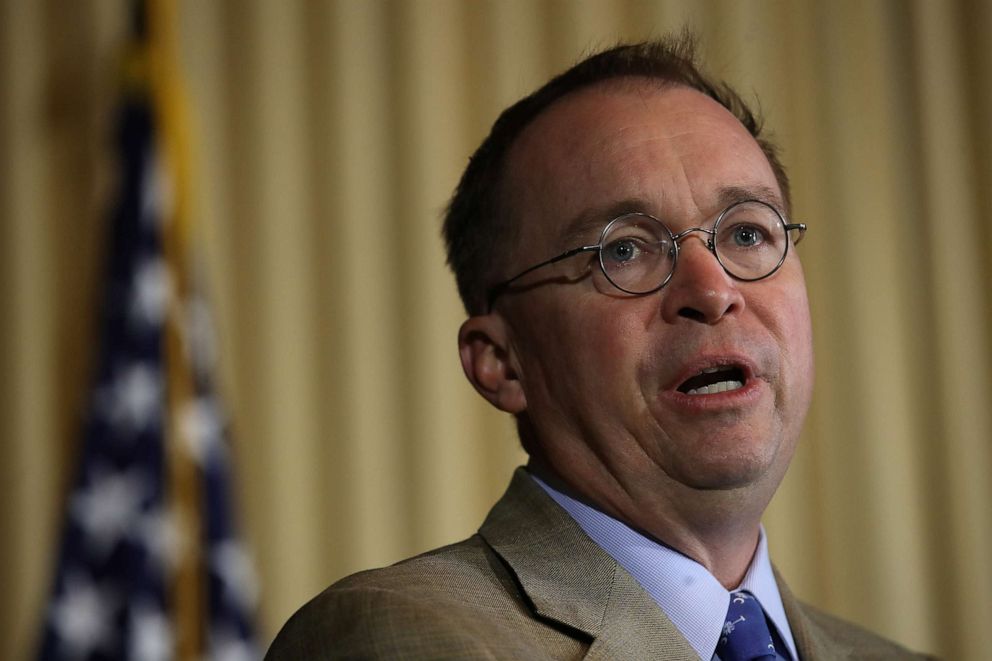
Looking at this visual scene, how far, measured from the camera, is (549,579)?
5.31ft

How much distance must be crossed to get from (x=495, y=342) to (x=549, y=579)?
49 centimetres

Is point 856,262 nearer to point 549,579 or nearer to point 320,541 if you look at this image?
point 320,541

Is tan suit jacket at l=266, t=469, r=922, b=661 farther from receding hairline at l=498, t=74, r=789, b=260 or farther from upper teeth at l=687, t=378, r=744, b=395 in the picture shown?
receding hairline at l=498, t=74, r=789, b=260

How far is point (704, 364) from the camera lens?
1.67 metres

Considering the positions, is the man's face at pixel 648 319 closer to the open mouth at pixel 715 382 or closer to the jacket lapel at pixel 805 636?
the open mouth at pixel 715 382

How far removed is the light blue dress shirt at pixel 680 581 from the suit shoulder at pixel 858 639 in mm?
373

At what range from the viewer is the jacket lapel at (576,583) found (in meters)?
1.53

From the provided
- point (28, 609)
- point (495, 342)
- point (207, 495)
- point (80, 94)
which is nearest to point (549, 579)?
point (495, 342)

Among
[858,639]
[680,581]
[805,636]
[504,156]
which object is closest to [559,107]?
[504,156]

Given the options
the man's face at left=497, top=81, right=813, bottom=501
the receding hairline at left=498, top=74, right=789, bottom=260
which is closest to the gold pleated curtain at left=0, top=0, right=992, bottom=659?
the receding hairline at left=498, top=74, right=789, bottom=260

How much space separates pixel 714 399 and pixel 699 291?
159mm

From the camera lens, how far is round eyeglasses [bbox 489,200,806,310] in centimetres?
175

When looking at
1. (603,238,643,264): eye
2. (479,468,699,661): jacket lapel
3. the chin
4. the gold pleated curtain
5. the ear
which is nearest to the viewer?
(479,468,699,661): jacket lapel

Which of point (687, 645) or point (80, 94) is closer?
point (687, 645)
